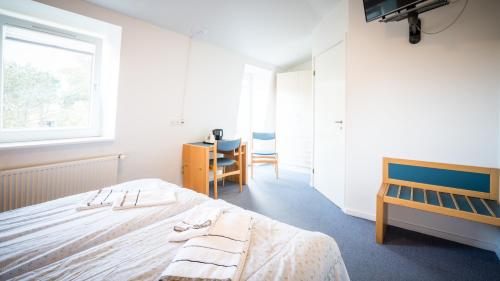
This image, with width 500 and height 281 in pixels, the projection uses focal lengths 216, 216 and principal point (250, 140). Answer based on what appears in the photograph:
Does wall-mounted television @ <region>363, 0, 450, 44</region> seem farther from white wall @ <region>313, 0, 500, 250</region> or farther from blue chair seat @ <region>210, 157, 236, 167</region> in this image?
blue chair seat @ <region>210, 157, 236, 167</region>

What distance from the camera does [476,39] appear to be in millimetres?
1791

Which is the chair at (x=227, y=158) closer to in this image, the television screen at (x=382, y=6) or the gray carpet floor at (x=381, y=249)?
the gray carpet floor at (x=381, y=249)

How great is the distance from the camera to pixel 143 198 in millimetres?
1332

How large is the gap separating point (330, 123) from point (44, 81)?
10.2 feet

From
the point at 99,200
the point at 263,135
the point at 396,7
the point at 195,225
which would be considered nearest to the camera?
the point at 195,225

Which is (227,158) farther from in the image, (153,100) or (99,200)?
(99,200)

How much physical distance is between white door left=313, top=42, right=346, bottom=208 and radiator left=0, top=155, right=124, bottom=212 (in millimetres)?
2535

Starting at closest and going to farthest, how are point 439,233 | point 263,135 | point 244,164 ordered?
point 439,233, point 244,164, point 263,135

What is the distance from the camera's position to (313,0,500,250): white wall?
5.84 feet

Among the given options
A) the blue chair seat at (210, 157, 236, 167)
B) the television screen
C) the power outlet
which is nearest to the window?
the power outlet

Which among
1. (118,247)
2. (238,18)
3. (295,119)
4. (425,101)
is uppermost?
(238,18)

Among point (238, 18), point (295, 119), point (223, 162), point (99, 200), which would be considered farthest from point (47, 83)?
point (295, 119)

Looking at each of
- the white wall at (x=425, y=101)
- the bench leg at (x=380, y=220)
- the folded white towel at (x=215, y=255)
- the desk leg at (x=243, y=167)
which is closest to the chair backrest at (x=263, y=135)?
the desk leg at (x=243, y=167)

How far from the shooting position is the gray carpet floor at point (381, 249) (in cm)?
152
